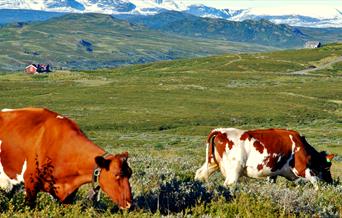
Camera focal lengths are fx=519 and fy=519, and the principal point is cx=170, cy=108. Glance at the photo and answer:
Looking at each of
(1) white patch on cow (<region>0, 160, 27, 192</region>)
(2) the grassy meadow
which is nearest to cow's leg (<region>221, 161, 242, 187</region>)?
(2) the grassy meadow

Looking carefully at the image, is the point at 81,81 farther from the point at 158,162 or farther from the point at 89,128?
the point at 158,162

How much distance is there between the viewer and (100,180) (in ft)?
25.4

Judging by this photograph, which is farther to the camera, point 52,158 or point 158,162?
point 158,162

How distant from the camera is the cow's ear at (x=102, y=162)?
7449mm

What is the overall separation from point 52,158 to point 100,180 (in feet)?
3.51

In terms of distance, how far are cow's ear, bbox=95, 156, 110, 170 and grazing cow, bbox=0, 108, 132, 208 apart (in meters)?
0.01

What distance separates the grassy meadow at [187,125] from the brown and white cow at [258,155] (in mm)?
449

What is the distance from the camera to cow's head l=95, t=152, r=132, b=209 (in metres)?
7.47

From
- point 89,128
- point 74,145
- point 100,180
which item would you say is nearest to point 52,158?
point 74,145

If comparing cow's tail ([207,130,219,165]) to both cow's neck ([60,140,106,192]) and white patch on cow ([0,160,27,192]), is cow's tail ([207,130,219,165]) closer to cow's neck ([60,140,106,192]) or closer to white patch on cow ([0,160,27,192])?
cow's neck ([60,140,106,192])

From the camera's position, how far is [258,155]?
1468cm

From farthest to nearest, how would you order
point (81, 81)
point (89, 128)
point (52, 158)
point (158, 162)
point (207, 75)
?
point (207, 75), point (81, 81), point (89, 128), point (158, 162), point (52, 158)

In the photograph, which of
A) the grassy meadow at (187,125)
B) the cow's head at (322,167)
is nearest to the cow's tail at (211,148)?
the grassy meadow at (187,125)

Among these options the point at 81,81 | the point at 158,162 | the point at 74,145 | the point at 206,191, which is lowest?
the point at 81,81
